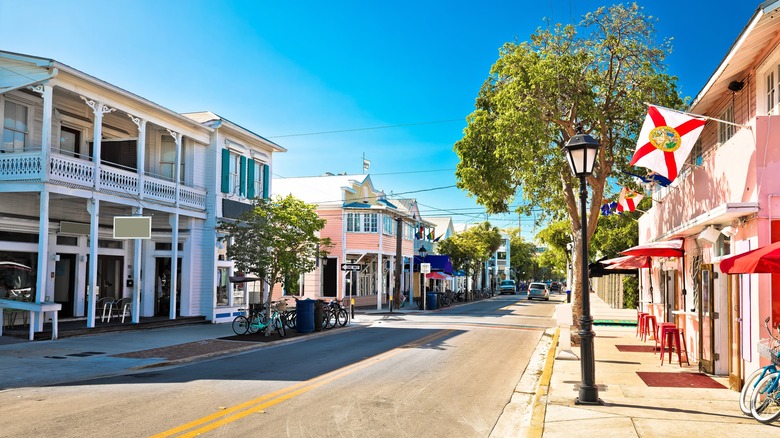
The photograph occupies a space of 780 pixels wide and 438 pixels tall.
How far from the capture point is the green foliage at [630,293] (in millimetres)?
38375

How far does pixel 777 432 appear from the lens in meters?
7.59

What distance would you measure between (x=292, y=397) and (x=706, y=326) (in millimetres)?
8178

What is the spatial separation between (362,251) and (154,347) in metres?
24.2

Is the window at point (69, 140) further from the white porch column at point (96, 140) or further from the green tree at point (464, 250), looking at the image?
the green tree at point (464, 250)

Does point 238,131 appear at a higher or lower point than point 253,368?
higher

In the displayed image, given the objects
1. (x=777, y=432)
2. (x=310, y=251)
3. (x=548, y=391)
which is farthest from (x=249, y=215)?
(x=777, y=432)

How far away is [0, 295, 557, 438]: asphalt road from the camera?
7926mm

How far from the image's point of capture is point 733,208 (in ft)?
31.4

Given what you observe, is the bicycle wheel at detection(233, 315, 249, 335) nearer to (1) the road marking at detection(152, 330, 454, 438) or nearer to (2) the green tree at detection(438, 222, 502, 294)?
(1) the road marking at detection(152, 330, 454, 438)

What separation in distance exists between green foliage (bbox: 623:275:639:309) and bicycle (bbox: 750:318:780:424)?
31.4 metres

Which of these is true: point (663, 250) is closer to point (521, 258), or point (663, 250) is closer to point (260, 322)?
point (260, 322)

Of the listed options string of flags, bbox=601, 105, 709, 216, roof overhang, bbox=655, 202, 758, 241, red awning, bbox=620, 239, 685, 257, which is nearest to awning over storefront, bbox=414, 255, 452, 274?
red awning, bbox=620, 239, 685, 257

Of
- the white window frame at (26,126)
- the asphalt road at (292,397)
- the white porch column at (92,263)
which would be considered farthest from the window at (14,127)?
the asphalt road at (292,397)

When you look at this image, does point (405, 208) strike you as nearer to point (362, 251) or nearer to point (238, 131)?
point (362, 251)
